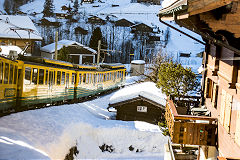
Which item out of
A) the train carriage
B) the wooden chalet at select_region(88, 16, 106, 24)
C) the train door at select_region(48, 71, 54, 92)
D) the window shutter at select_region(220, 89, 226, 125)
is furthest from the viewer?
the wooden chalet at select_region(88, 16, 106, 24)

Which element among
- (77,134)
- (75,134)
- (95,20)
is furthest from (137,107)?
(95,20)

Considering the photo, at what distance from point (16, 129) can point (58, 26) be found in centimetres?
4857

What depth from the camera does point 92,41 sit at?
44750 mm

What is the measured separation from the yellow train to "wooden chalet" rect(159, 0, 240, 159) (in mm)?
7014

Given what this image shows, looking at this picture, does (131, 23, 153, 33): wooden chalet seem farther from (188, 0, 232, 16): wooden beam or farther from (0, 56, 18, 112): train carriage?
(188, 0, 232, 16): wooden beam

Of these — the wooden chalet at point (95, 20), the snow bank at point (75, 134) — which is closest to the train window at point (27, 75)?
the snow bank at point (75, 134)

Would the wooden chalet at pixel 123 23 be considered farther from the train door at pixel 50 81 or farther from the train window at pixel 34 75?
the train window at pixel 34 75

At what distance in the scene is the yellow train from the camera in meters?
11.6

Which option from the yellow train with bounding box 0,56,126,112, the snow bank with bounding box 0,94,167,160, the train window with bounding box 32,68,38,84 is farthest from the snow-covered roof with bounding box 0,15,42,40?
the snow bank with bounding box 0,94,167,160

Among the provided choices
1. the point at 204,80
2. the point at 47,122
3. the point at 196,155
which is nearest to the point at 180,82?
the point at 204,80

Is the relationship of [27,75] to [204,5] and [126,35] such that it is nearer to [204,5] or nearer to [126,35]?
[204,5]

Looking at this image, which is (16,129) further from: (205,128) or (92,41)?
(92,41)

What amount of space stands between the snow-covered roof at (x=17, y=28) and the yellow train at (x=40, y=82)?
23.6ft

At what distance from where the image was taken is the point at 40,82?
1392 centimetres
